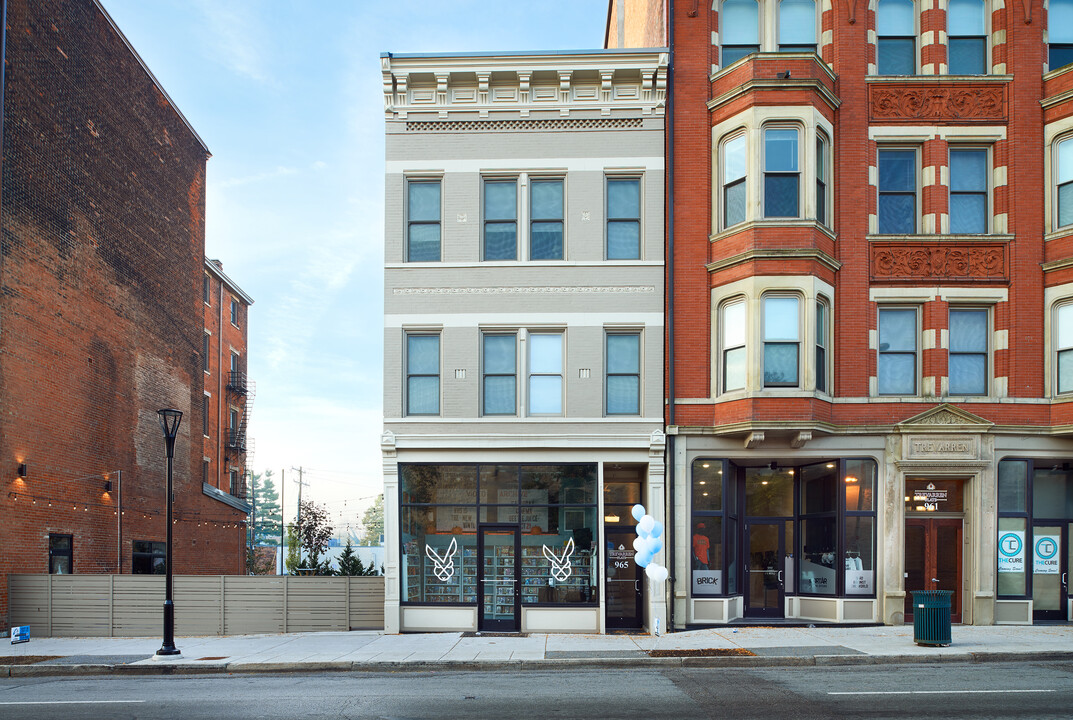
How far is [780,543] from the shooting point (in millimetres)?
19141

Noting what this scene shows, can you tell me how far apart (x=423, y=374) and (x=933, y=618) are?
11.3m

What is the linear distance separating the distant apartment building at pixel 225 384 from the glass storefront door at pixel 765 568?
24.3 m

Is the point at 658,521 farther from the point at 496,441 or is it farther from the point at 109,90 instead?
the point at 109,90

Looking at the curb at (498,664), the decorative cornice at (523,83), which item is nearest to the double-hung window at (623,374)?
the decorative cornice at (523,83)

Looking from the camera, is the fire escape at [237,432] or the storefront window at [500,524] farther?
the fire escape at [237,432]

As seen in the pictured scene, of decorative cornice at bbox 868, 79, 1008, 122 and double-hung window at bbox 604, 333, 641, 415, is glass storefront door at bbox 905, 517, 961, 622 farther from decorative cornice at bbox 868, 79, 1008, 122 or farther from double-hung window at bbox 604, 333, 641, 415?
decorative cornice at bbox 868, 79, 1008, 122

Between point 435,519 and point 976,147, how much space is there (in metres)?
14.9

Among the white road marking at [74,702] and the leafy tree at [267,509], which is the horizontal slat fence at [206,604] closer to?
the white road marking at [74,702]

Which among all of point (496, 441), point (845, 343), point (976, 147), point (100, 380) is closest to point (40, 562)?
point (100, 380)

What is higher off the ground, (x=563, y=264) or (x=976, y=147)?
(x=976, y=147)

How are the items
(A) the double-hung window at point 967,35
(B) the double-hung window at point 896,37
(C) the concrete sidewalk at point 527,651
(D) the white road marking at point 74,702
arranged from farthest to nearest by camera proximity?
(B) the double-hung window at point 896,37, (A) the double-hung window at point 967,35, (C) the concrete sidewalk at point 527,651, (D) the white road marking at point 74,702

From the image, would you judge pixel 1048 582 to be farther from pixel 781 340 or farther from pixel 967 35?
pixel 967 35

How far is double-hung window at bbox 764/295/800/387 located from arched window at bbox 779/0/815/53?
6089 mm

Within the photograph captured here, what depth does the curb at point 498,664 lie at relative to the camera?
14156 mm
